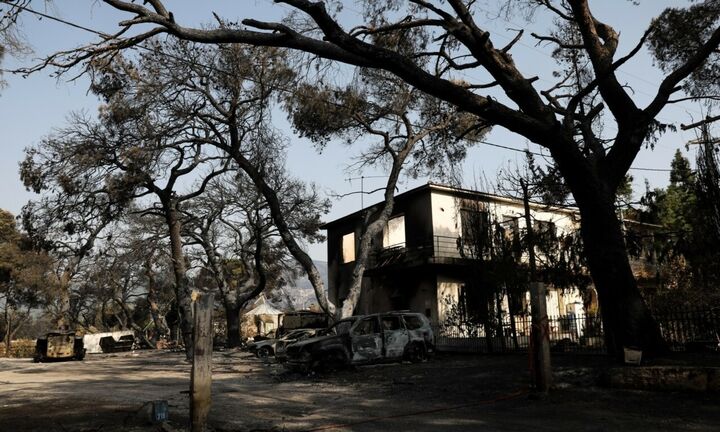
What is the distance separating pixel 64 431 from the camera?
8047mm

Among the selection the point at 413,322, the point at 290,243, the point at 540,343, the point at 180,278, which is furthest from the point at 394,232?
the point at 540,343

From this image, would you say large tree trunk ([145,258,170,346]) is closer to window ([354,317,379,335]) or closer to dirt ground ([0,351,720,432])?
dirt ground ([0,351,720,432])

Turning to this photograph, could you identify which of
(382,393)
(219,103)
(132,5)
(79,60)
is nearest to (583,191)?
(382,393)

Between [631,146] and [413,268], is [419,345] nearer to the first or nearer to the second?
[413,268]

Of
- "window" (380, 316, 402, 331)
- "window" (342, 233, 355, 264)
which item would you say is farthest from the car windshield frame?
A: "window" (342, 233, 355, 264)

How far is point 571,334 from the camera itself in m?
19.0

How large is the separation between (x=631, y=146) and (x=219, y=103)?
16.4 m

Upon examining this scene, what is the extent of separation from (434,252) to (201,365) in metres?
18.5

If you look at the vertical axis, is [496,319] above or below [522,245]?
below

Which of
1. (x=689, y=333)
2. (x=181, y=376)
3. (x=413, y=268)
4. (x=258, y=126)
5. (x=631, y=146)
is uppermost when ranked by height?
(x=258, y=126)

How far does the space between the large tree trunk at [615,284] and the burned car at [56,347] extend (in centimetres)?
2962

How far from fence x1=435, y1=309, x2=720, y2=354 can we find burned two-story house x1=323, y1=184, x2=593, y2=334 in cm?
121

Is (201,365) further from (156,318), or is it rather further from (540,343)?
(156,318)

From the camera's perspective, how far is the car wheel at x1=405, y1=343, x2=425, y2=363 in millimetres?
18562
